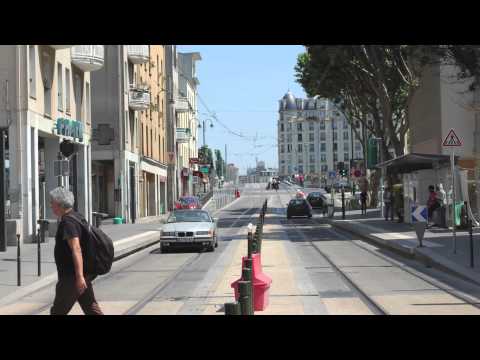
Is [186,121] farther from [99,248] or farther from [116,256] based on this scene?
[99,248]

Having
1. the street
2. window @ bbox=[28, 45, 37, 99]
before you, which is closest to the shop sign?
window @ bbox=[28, 45, 37, 99]

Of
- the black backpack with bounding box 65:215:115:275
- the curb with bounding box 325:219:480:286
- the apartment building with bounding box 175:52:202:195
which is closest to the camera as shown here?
the black backpack with bounding box 65:215:115:275

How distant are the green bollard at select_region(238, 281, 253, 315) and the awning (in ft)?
66.6

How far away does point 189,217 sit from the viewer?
2592cm

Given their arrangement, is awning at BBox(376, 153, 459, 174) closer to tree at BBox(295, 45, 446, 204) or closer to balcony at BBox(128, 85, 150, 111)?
tree at BBox(295, 45, 446, 204)

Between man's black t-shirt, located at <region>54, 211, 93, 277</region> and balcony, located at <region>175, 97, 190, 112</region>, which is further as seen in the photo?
balcony, located at <region>175, 97, 190, 112</region>

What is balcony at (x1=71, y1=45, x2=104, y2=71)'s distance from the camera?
3369 cm

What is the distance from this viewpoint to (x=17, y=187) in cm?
2692

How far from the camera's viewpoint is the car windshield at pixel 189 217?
84.2ft

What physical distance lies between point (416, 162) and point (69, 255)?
2480cm

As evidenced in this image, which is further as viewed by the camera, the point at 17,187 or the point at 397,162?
the point at 397,162

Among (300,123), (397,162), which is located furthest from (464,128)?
(300,123)
